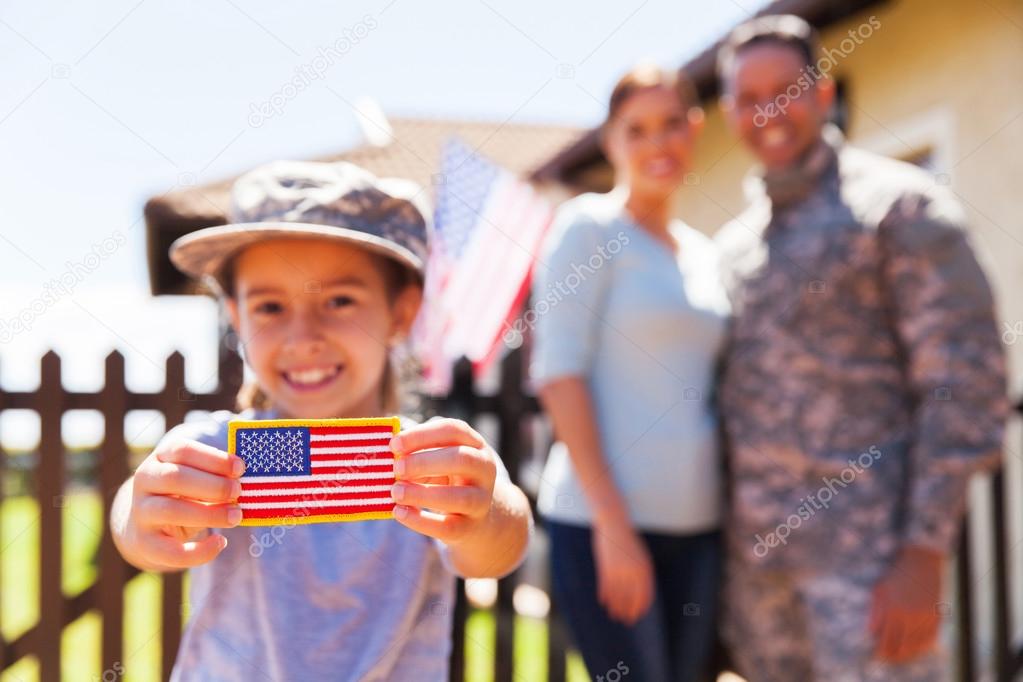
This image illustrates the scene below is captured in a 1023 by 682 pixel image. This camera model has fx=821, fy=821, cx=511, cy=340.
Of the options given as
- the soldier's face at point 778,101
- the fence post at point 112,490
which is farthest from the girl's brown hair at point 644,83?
the fence post at point 112,490

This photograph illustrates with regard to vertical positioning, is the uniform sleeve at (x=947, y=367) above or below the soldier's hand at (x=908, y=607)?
above

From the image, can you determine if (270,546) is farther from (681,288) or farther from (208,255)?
(681,288)

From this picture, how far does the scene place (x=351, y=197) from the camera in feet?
6.23

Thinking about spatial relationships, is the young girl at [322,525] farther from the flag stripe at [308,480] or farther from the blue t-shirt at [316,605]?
the flag stripe at [308,480]

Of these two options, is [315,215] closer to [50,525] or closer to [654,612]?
[654,612]

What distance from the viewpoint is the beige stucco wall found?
5168 millimetres

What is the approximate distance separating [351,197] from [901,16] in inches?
227

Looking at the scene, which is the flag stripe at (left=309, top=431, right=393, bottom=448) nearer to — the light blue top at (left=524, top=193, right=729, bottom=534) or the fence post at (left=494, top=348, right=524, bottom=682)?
the light blue top at (left=524, top=193, right=729, bottom=534)

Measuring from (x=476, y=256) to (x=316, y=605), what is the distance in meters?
2.61

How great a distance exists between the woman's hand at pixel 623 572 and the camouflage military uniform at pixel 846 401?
0.38 m

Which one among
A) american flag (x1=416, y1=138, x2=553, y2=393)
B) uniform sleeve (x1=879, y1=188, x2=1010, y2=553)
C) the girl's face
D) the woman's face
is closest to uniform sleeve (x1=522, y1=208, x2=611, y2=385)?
the woman's face

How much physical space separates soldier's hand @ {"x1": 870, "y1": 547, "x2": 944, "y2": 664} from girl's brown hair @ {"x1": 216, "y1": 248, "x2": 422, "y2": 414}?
1.51 meters

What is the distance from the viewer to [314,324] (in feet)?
5.77

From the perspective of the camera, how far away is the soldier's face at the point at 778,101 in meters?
2.65
